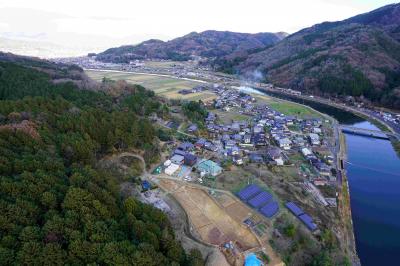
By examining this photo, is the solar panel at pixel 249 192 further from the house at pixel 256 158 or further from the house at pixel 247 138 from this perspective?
the house at pixel 247 138

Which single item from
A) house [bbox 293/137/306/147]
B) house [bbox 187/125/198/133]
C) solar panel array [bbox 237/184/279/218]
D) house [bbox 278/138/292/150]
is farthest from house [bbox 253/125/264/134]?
solar panel array [bbox 237/184/279/218]

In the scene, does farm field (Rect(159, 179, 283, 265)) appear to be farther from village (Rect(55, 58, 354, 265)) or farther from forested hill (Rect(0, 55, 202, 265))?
forested hill (Rect(0, 55, 202, 265))

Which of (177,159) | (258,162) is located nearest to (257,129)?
(258,162)

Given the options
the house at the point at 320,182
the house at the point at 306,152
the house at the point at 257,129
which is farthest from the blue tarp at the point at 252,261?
the house at the point at 257,129

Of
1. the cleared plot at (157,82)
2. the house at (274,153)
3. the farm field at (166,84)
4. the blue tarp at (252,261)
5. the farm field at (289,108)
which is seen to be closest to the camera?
the blue tarp at (252,261)

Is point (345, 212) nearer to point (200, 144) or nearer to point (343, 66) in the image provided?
point (200, 144)

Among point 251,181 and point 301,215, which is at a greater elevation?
point 251,181
